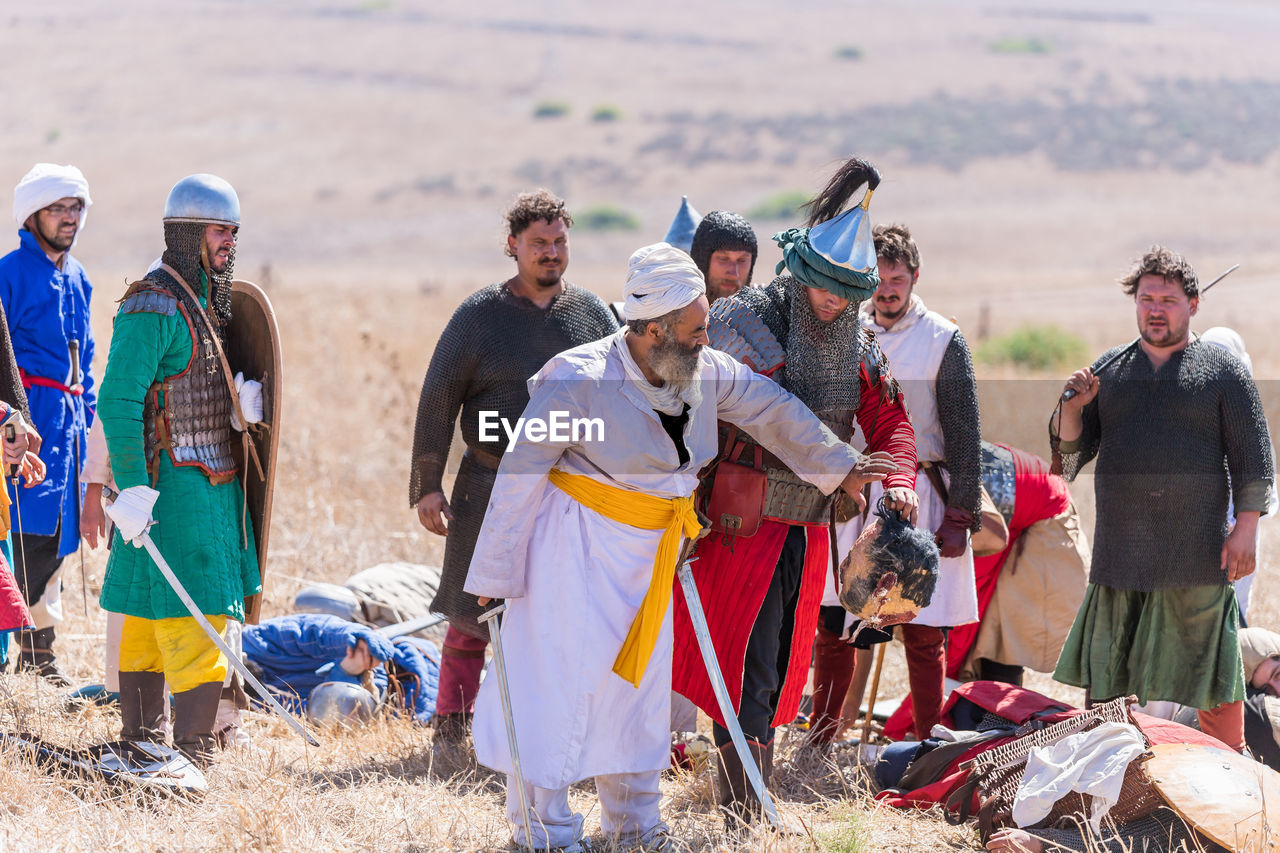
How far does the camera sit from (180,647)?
4793mm

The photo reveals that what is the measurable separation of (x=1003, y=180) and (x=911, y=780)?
53841 mm

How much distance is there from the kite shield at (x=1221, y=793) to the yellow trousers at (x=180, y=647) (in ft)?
9.81

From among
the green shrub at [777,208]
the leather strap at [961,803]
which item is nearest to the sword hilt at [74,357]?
the leather strap at [961,803]

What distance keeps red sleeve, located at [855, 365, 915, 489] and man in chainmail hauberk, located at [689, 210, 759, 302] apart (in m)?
Answer: 1.21

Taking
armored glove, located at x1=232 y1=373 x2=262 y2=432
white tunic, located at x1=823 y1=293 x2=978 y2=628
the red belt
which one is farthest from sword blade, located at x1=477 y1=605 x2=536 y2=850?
the red belt

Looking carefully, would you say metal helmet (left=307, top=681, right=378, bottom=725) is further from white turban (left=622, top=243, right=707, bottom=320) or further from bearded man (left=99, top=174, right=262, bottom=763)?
white turban (left=622, top=243, right=707, bottom=320)

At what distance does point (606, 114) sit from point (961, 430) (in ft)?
226

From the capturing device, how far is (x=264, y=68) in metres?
80.4

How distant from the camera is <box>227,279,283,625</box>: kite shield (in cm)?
505

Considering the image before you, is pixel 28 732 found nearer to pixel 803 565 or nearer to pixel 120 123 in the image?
pixel 803 565

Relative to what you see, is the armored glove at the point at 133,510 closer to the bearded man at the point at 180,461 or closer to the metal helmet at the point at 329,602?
the bearded man at the point at 180,461

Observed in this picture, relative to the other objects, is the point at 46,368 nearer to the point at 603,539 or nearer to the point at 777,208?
the point at 603,539

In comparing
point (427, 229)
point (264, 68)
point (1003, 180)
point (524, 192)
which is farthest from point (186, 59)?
point (524, 192)

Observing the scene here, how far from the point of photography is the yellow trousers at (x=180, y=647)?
479cm
